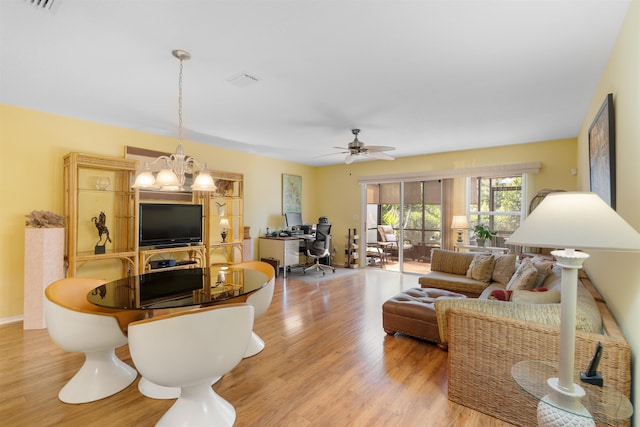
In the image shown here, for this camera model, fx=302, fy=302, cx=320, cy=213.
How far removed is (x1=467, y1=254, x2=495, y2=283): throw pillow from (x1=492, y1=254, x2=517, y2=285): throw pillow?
0.23 feet

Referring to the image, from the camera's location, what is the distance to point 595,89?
2.91 m

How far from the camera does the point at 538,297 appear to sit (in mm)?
2283

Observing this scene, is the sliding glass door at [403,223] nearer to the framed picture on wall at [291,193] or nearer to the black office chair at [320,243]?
the black office chair at [320,243]

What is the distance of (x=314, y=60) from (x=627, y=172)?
7.11 ft

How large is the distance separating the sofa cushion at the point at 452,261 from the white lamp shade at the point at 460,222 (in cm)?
126

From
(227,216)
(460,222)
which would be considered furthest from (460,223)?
(227,216)

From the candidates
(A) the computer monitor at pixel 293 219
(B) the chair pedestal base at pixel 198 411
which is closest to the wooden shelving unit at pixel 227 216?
(A) the computer monitor at pixel 293 219

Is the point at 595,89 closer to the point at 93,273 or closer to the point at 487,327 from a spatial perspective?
the point at 487,327

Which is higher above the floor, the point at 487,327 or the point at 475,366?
the point at 487,327

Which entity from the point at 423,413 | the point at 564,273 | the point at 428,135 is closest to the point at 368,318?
the point at 423,413

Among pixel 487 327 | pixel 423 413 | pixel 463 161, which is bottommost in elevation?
pixel 423 413

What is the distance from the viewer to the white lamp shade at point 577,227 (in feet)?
3.99

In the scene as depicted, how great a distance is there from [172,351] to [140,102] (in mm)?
2875

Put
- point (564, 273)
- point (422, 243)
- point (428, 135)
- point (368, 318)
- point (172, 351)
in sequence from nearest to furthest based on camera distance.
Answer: point (564, 273) → point (172, 351) → point (368, 318) → point (428, 135) → point (422, 243)
